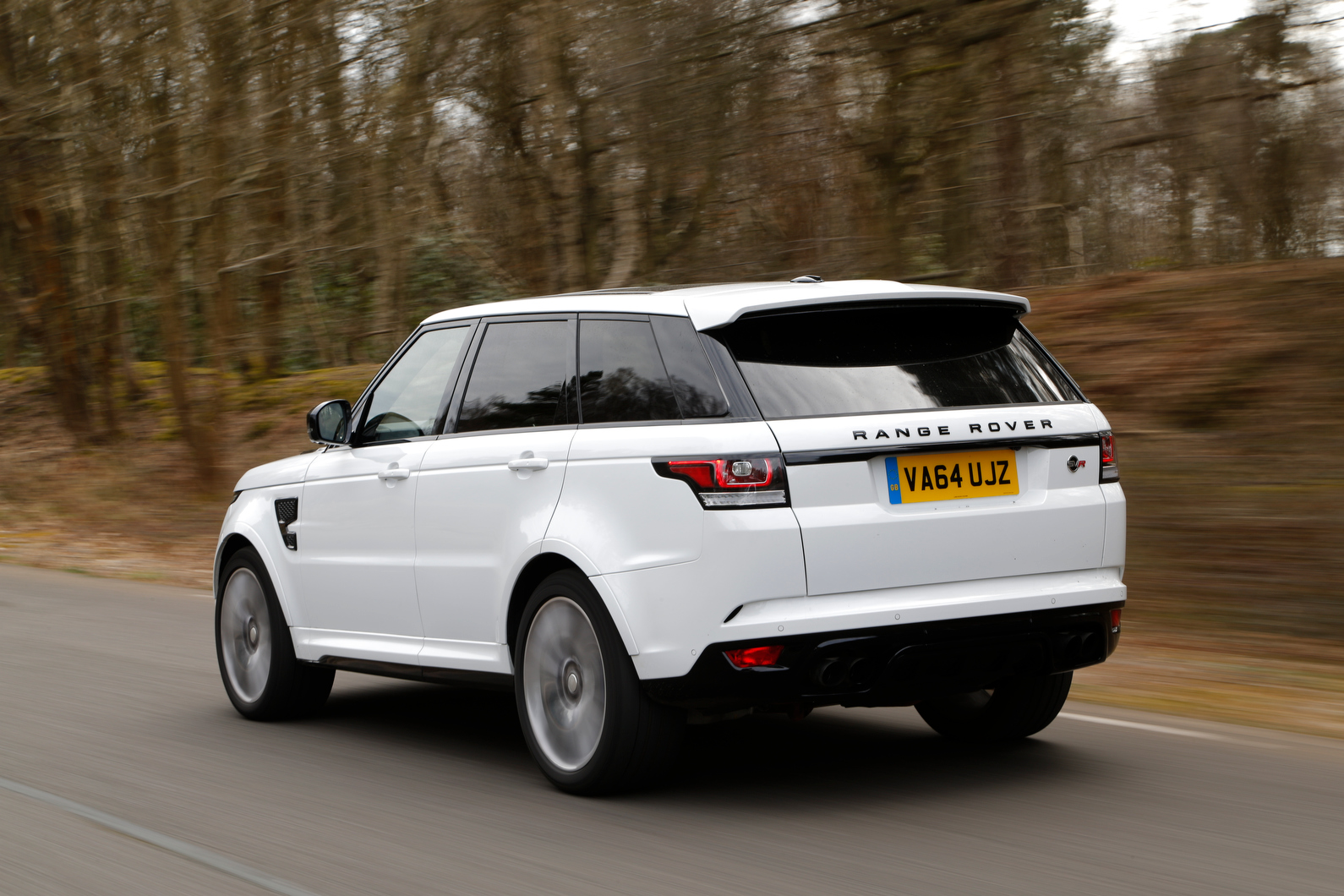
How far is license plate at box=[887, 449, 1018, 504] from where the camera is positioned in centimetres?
479

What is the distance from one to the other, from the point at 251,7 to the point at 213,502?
6.33m

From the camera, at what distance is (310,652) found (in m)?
6.77

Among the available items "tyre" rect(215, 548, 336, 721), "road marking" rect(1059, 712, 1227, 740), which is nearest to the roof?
"road marking" rect(1059, 712, 1227, 740)

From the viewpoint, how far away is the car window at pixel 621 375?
503 centimetres

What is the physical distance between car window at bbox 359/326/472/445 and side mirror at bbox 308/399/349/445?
139 mm

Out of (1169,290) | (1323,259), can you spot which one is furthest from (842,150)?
(1323,259)

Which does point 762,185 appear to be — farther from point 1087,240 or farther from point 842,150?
point 1087,240

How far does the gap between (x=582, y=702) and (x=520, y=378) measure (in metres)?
1.31

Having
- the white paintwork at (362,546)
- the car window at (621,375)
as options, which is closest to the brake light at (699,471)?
the car window at (621,375)

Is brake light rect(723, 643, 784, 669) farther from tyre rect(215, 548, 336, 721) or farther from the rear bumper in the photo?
tyre rect(215, 548, 336, 721)

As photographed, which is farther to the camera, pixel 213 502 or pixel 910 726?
pixel 213 502

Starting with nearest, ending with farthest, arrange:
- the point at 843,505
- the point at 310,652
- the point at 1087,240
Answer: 1. the point at 843,505
2. the point at 310,652
3. the point at 1087,240

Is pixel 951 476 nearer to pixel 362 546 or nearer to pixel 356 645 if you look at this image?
pixel 362 546

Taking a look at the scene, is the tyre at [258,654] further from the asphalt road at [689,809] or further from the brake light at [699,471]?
the brake light at [699,471]
